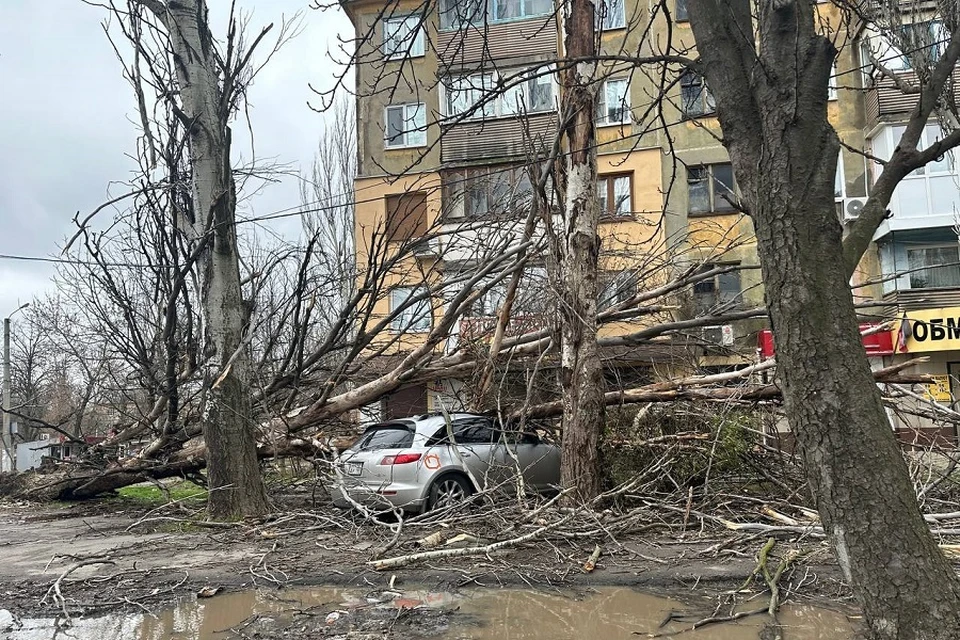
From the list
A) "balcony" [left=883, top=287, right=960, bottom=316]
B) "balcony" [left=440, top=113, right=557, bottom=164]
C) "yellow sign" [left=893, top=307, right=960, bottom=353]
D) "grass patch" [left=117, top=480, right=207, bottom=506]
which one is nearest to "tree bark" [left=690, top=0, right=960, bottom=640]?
"grass patch" [left=117, top=480, right=207, bottom=506]

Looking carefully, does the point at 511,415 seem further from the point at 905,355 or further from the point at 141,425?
the point at 905,355

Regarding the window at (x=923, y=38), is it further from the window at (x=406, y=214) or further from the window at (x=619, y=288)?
the window at (x=406, y=214)

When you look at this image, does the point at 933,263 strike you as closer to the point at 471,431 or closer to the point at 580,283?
the point at 580,283

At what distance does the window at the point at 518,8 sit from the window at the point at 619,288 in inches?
548

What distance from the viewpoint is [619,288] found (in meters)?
10.1

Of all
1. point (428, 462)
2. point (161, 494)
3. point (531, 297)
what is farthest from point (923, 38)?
point (161, 494)

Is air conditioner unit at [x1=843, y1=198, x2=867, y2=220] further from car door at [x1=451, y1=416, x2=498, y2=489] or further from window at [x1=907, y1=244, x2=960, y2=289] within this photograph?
car door at [x1=451, y1=416, x2=498, y2=489]

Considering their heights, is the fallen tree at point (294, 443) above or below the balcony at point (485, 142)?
below

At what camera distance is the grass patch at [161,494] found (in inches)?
465

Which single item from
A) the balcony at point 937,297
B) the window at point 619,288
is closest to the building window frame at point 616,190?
the balcony at point 937,297

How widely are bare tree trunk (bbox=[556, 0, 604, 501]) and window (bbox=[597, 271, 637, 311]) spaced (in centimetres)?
165

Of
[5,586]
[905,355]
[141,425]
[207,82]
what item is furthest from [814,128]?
[905,355]

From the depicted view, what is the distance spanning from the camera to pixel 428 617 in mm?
4977

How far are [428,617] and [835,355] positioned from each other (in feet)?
10.5
